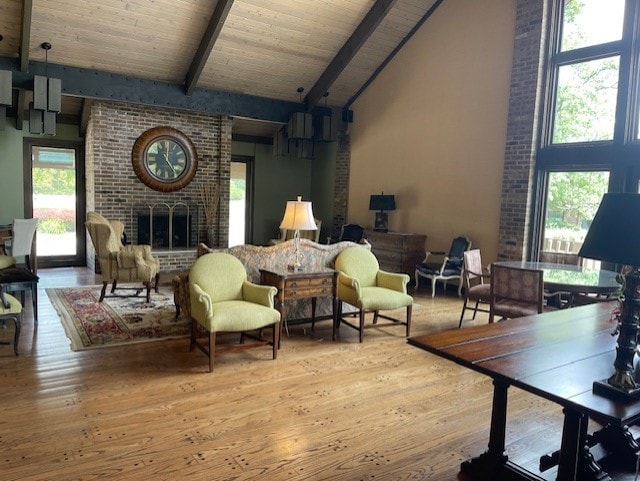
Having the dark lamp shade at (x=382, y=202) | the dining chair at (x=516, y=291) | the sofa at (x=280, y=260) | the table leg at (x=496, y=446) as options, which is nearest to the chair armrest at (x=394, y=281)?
the sofa at (x=280, y=260)

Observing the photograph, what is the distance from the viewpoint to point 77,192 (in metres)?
8.64

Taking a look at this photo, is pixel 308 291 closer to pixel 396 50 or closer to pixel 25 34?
pixel 25 34

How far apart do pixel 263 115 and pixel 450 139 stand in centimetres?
331

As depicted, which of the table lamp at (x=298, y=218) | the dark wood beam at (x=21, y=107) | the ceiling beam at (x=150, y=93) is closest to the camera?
the table lamp at (x=298, y=218)

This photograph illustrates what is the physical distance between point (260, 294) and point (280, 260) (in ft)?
2.45

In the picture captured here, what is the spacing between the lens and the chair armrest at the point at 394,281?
492 centimetres

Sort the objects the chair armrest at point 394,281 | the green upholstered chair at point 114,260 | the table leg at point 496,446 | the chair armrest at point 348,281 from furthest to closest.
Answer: the green upholstered chair at point 114,260 < the chair armrest at point 394,281 < the chair armrest at point 348,281 < the table leg at point 496,446

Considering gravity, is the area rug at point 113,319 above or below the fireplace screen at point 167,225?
below

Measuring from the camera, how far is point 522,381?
72.0 inches

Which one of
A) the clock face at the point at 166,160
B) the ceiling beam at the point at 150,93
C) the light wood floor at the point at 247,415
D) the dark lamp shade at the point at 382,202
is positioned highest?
the ceiling beam at the point at 150,93

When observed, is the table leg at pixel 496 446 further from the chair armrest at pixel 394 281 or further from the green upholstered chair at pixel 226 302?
the chair armrest at pixel 394 281

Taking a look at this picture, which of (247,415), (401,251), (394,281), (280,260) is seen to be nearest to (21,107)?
(280,260)

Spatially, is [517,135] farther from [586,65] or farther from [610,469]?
[610,469]

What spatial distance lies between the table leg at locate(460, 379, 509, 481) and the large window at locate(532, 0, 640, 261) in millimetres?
3580
